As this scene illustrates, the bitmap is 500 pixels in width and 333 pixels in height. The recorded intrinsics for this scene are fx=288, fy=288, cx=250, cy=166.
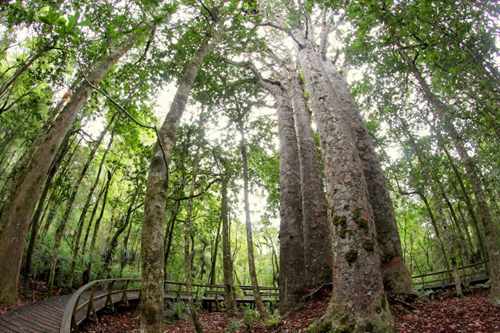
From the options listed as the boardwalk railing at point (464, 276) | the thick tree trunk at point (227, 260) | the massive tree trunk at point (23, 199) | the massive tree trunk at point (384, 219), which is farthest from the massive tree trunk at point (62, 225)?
the boardwalk railing at point (464, 276)

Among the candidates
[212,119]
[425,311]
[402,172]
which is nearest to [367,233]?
[425,311]

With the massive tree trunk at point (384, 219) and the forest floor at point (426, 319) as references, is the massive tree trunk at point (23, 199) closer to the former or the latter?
the forest floor at point (426, 319)

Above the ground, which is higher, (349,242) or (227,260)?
(349,242)

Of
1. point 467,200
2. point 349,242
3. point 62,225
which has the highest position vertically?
point 467,200

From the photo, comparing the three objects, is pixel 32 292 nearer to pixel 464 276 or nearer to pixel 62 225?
pixel 62 225

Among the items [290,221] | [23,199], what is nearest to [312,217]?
[290,221]

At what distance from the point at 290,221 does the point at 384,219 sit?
2.50 metres

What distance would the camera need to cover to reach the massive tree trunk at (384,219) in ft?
17.5

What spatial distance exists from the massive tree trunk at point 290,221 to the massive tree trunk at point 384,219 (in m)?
1.49

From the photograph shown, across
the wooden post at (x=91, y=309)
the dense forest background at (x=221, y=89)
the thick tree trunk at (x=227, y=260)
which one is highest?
the dense forest background at (x=221, y=89)

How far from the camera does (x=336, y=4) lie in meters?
6.39

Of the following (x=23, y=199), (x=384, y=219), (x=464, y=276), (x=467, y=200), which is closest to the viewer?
(x=384, y=219)

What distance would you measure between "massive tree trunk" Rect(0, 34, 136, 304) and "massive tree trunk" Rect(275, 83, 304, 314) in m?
5.32

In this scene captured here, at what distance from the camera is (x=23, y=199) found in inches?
298
